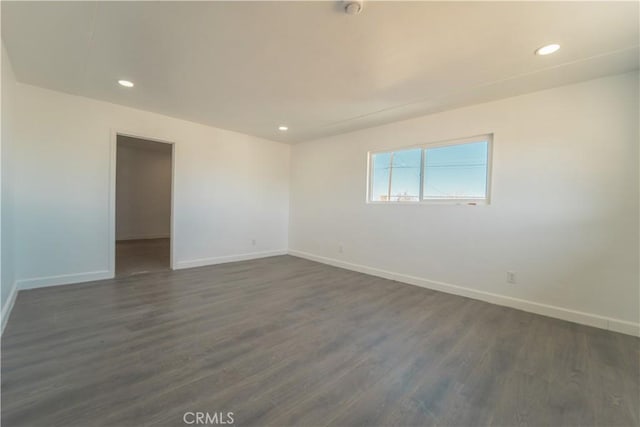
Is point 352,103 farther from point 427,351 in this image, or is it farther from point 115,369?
point 115,369

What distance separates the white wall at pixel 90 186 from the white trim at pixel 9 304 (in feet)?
0.83

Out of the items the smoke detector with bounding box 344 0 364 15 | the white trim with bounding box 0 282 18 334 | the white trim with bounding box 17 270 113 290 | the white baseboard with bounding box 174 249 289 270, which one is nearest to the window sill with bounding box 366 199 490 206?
the smoke detector with bounding box 344 0 364 15

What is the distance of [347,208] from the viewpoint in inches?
190

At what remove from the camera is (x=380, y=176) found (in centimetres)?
448

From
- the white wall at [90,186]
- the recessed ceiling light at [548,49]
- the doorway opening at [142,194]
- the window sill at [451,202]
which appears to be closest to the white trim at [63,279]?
the white wall at [90,186]

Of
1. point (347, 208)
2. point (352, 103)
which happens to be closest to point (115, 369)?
point (352, 103)

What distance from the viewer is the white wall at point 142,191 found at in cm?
737

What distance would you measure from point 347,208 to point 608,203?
128 inches

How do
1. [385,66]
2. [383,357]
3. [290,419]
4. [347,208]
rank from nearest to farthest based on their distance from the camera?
1. [290,419]
2. [383,357]
3. [385,66]
4. [347,208]

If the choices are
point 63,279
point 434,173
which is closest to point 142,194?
point 63,279

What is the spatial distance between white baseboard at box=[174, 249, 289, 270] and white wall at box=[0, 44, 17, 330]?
6.23 feet

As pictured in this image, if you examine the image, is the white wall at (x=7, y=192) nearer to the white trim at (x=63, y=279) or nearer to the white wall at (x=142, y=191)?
the white trim at (x=63, y=279)

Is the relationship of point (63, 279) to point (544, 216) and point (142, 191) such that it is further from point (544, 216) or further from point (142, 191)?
point (544, 216)

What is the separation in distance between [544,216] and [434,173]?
1.37m
